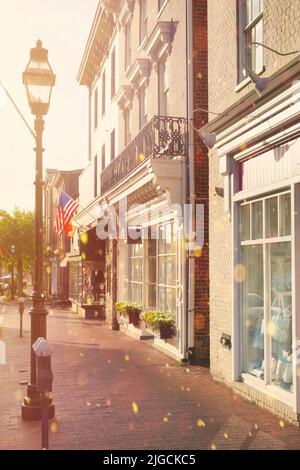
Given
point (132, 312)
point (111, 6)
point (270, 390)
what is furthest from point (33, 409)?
point (111, 6)

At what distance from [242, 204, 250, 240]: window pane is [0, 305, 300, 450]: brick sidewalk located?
101 inches

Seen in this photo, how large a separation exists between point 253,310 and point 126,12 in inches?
532

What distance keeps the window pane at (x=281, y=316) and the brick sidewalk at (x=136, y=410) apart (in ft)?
1.94

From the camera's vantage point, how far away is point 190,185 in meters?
13.1

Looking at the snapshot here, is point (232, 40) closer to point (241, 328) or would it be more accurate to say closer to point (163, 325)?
point (241, 328)

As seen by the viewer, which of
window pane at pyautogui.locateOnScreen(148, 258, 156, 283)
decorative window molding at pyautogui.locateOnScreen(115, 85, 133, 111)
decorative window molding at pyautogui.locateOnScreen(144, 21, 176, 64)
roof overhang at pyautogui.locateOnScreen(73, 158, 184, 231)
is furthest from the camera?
decorative window molding at pyautogui.locateOnScreen(115, 85, 133, 111)

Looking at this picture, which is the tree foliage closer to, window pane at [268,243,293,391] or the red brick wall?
the red brick wall

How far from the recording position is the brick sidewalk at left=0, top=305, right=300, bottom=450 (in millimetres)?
7070

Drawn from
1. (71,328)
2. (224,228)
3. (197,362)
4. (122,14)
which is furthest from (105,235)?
(224,228)

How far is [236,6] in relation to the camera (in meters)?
10.2

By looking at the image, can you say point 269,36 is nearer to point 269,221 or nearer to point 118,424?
point 269,221

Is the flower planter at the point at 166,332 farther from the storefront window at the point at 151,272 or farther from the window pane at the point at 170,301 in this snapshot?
the storefront window at the point at 151,272

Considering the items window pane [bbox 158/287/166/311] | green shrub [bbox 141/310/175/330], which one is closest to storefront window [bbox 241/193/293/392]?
green shrub [bbox 141/310/175/330]

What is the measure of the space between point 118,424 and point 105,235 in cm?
1557
